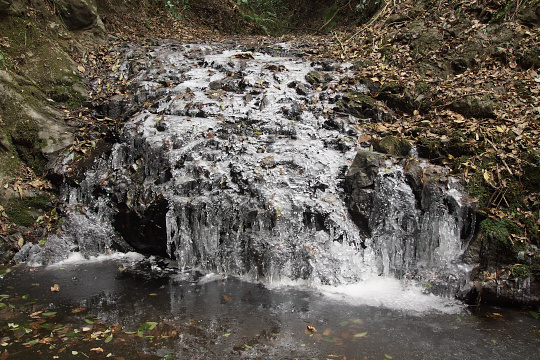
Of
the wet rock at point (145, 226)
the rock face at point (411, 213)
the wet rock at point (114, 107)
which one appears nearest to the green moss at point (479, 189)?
the rock face at point (411, 213)

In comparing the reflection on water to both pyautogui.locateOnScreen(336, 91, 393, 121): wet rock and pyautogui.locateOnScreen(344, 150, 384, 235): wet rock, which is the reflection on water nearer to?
pyautogui.locateOnScreen(344, 150, 384, 235): wet rock

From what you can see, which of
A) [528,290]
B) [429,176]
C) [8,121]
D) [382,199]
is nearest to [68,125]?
[8,121]

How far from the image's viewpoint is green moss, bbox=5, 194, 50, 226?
5961 mm

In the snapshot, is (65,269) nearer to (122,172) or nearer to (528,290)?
(122,172)

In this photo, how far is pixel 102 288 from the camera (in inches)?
192

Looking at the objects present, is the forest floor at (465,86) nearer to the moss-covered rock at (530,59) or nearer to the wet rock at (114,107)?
the moss-covered rock at (530,59)

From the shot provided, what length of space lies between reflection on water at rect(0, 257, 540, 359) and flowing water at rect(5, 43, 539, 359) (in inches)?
0.9

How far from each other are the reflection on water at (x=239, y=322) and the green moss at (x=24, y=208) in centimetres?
107

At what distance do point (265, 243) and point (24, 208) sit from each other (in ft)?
13.8

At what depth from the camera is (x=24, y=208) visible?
6.10m

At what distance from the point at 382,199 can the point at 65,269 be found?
16.3 feet

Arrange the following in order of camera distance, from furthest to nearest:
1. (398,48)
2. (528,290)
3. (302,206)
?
(398,48) → (302,206) → (528,290)

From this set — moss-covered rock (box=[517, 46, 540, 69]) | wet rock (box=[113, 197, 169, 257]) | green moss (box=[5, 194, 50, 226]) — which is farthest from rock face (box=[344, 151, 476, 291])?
green moss (box=[5, 194, 50, 226])

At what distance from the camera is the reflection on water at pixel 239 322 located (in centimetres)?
354
